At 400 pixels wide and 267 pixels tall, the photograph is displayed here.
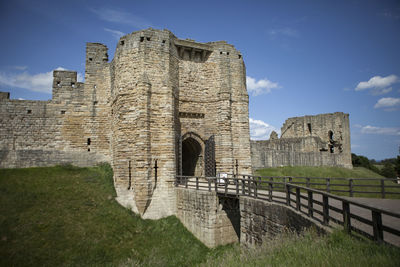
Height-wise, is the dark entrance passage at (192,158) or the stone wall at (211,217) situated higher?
the dark entrance passage at (192,158)

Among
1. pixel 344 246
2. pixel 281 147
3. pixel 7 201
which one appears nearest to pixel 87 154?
pixel 7 201

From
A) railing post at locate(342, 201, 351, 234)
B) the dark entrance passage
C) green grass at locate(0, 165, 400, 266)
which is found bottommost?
green grass at locate(0, 165, 400, 266)

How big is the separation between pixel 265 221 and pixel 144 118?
8205 mm

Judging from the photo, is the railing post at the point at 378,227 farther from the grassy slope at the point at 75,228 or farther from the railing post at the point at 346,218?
the grassy slope at the point at 75,228

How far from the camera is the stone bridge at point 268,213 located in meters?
5.89

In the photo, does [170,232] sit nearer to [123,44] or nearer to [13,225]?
[13,225]

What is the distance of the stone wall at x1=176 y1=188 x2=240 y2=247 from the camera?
42.4 feet

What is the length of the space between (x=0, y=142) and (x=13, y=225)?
24.6ft

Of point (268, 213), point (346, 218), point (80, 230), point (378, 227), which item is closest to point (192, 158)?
point (80, 230)

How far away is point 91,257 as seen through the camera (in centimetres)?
1028

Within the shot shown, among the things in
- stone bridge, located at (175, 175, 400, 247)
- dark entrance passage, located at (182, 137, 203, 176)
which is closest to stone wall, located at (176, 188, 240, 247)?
stone bridge, located at (175, 175, 400, 247)

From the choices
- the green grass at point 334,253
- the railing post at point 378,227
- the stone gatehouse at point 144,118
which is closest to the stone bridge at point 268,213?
the railing post at point 378,227

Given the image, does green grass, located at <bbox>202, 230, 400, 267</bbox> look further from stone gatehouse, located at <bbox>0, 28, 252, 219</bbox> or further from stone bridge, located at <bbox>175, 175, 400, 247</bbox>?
stone gatehouse, located at <bbox>0, 28, 252, 219</bbox>

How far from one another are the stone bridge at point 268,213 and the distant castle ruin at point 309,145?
15035 mm
